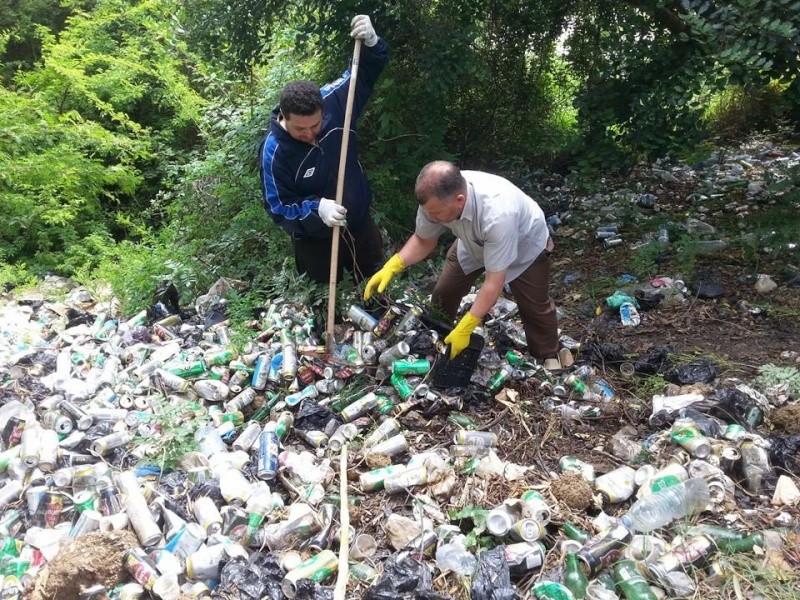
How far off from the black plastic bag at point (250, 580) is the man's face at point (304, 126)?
101 inches

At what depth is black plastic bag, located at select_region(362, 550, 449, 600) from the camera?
101 inches

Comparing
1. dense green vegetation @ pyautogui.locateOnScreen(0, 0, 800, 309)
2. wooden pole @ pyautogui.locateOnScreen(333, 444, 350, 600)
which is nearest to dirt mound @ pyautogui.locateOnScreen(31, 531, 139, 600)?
wooden pole @ pyautogui.locateOnScreen(333, 444, 350, 600)

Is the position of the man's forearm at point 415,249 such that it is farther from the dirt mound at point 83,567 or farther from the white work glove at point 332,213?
the dirt mound at point 83,567

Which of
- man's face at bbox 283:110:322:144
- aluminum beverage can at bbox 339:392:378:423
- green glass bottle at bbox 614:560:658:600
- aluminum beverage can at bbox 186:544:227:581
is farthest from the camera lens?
man's face at bbox 283:110:322:144

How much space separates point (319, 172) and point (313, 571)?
104 inches

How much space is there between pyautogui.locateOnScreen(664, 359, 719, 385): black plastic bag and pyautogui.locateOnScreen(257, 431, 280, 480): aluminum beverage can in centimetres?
252

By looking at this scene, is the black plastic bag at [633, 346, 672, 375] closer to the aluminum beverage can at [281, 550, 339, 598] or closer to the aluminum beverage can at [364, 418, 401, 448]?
the aluminum beverage can at [364, 418, 401, 448]

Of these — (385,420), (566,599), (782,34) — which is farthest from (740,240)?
(566,599)

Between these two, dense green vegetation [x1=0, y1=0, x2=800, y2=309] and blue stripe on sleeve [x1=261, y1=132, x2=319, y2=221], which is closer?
blue stripe on sleeve [x1=261, y1=132, x2=319, y2=221]

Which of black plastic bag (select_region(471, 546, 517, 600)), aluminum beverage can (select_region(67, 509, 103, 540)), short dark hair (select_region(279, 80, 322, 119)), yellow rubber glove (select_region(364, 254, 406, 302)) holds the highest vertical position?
short dark hair (select_region(279, 80, 322, 119))

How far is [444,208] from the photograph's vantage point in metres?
3.45

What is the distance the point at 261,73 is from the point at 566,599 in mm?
6167

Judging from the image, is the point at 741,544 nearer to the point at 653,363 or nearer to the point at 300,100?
the point at 653,363

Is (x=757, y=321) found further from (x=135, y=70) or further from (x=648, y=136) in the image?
(x=135, y=70)
